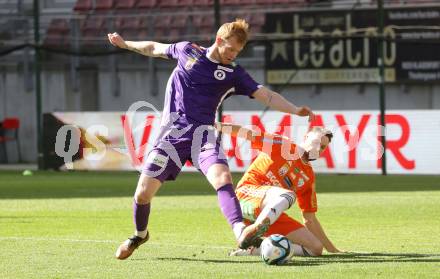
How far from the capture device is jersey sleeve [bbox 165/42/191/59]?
422 inches

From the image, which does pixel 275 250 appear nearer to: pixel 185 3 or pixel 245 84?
pixel 245 84

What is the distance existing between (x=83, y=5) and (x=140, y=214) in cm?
2303

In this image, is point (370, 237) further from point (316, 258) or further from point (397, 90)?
point (397, 90)

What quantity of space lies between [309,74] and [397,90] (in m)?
2.20

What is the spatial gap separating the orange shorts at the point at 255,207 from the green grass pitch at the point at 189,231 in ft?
1.39

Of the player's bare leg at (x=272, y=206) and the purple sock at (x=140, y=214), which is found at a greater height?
the player's bare leg at (x=272, y=206)

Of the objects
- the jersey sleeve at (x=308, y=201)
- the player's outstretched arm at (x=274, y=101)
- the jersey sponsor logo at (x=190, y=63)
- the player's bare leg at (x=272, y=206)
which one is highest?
the jersey sponsor logo at (x=190, y=63)

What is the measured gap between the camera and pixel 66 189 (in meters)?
21.9

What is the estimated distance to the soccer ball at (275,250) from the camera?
10.1 m

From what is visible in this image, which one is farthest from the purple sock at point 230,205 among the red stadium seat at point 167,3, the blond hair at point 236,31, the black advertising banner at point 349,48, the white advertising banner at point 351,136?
the red stadium seat at point 167,3

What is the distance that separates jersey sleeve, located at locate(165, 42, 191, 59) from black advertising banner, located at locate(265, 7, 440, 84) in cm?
1495

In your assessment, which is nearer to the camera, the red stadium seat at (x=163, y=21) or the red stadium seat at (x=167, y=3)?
the red stadium seat at (x=163, y=21)

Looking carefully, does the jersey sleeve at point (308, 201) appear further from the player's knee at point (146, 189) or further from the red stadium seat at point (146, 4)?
the red stadium seat at point (146, 4)

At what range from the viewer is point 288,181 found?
1126 cm
